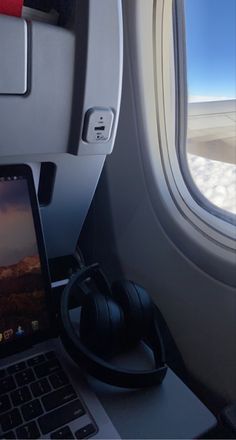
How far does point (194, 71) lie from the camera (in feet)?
2.29

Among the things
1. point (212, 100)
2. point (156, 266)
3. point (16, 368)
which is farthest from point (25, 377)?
point (212, 100)

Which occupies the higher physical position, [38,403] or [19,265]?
[19,265]

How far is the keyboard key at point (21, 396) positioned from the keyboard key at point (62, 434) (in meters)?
0.06

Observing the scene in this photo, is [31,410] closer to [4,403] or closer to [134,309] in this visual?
[4,403]

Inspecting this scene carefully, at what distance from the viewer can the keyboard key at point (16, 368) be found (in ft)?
1.51

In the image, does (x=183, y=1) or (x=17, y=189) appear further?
(x=183, y=1)

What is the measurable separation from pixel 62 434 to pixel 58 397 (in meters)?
0.05

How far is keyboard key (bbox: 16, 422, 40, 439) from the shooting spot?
392 millimetres

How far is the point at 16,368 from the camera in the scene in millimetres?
464

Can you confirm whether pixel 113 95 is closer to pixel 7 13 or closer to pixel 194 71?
pixel 7 13

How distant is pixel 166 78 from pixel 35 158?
1.10 feet

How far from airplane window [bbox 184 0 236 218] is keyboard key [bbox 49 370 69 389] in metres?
0.39

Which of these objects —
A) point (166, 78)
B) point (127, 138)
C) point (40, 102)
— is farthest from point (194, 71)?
point (40, 102)

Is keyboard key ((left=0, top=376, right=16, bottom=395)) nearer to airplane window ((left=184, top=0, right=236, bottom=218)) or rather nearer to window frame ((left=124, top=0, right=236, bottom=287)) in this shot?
window frame ((left=124, top=0, right=236, bottom=287))
